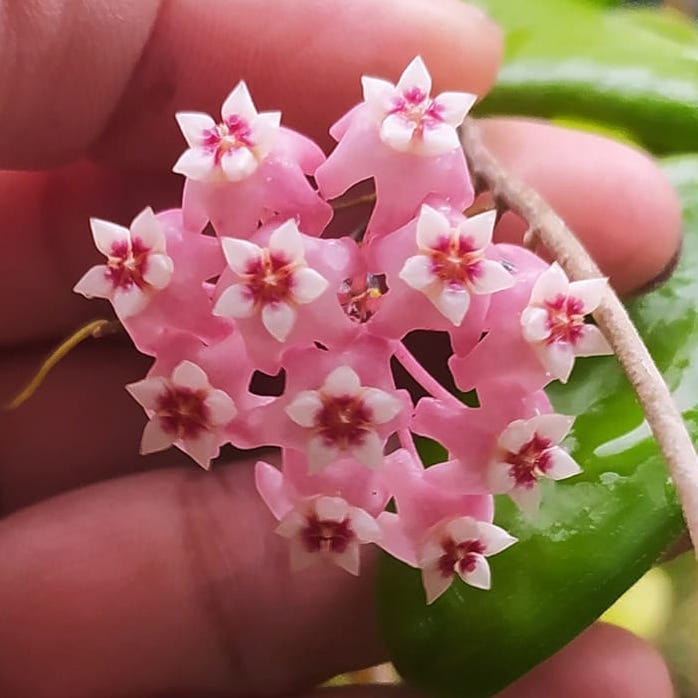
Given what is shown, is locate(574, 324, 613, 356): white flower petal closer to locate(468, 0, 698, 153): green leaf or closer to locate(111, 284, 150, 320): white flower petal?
locate(111, 284, 150, 320): white flower petal

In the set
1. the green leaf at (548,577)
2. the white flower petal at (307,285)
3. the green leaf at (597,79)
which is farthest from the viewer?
the green leaf at (597,79)

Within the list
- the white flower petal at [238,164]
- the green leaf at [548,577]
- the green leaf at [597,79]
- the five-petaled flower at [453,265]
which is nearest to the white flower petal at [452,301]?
the five-petaled flower at [453,265]

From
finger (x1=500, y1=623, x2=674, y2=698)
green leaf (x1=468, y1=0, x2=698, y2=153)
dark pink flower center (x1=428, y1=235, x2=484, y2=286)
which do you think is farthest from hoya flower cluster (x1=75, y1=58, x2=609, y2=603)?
green leaf (x1=468, y1=0, x2=698, y2=153)

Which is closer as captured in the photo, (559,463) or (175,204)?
(559,463)

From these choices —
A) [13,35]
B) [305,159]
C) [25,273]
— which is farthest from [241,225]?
[25,273]

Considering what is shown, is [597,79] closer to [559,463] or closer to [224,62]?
[224,62]

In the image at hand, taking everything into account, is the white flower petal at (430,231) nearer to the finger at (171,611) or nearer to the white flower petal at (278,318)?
the white flower petal at (278,318)

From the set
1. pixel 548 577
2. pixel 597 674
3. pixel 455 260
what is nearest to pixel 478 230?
pixel 455 260
